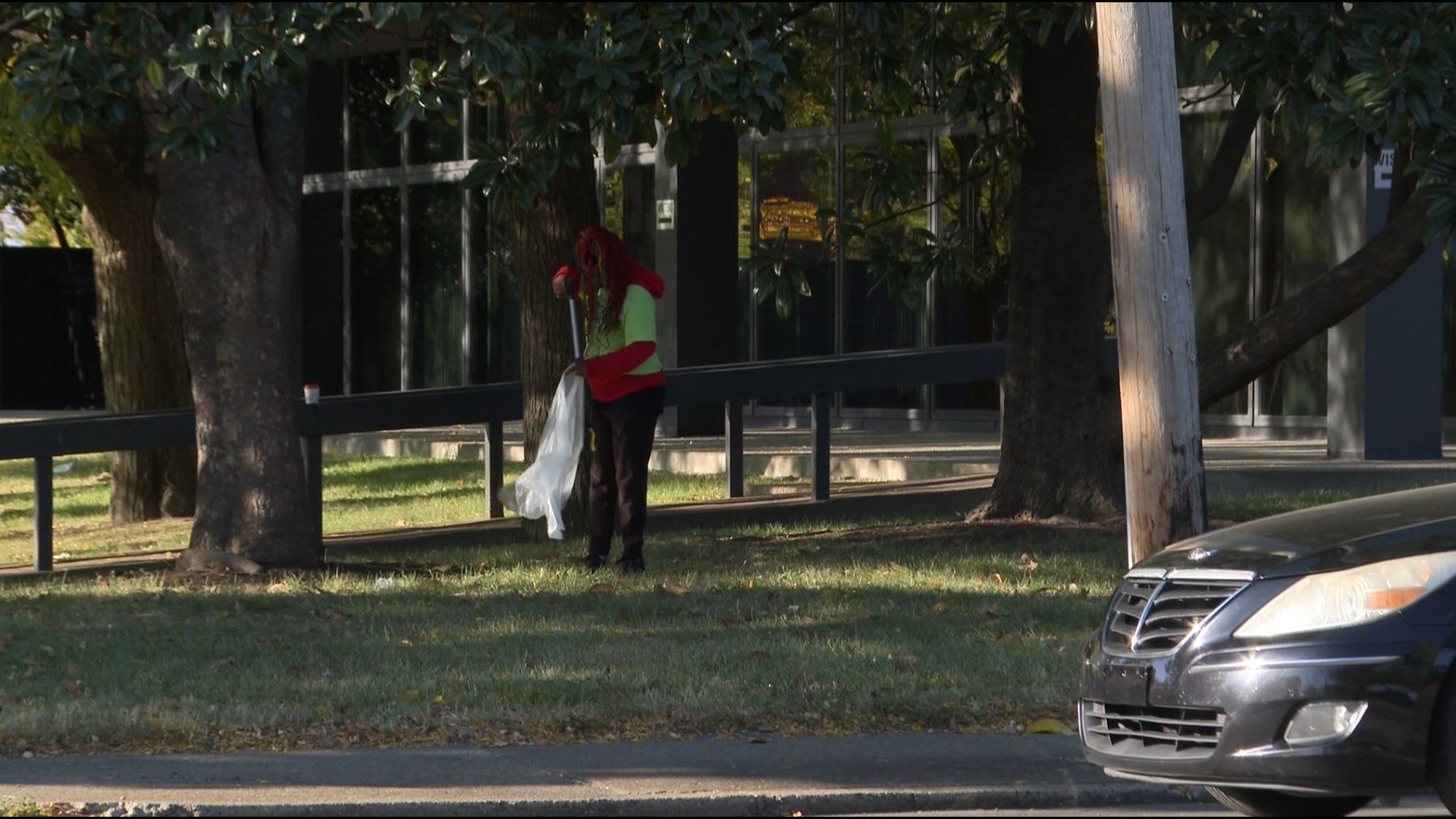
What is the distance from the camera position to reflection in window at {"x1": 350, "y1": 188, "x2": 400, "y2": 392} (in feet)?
95.1

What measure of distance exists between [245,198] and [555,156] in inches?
89.7

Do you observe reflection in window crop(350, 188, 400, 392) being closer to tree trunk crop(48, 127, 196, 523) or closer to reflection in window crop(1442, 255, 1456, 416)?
tree trunk crop(48, 127, 196, 523)

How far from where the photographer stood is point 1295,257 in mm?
19453

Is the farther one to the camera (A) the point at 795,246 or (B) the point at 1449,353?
(A) the point at 795,246

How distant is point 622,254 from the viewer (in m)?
11.7

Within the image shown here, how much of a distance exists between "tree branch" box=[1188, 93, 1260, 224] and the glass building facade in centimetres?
87

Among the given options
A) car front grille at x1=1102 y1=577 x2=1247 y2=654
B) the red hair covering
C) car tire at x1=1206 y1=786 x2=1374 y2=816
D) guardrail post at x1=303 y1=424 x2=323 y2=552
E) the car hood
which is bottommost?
car tire at x1=1206 y1=786 x2=1374 y2=816

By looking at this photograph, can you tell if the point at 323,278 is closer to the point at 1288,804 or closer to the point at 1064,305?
the point at 1064,305

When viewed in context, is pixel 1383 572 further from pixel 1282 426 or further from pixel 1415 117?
pixel 1282 426

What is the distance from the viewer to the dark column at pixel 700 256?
77.7ft

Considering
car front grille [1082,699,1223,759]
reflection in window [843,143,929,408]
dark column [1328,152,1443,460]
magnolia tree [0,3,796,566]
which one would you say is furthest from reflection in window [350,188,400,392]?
car front grille [1082,699,1223,759]

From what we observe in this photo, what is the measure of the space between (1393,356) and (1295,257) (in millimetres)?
2414

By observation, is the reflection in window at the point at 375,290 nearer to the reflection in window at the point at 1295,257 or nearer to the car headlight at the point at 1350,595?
the reflection in window at the point at 1295,257

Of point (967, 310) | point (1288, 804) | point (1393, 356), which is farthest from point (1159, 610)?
point (967, 310)
